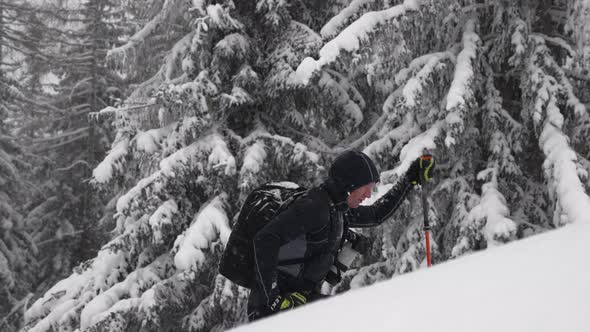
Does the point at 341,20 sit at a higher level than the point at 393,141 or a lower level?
higher

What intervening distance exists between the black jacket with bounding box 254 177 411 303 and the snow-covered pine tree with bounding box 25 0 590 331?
9.02 feet

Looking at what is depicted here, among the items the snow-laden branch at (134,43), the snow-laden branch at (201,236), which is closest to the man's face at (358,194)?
the snow-laden branch at (201,236)

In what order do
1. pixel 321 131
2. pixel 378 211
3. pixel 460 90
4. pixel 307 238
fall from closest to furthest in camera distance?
pixel 307 238 → pixel 378 211 → pixel 460 90 → pixel 321 131

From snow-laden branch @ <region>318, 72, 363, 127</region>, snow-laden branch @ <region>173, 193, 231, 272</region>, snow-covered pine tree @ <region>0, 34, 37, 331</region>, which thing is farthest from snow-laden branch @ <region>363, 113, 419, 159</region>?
snow-covered pine tree @ <region>0, 34, 37, 331</region>

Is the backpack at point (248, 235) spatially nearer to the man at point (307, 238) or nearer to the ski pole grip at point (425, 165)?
the man at point (307, 238)

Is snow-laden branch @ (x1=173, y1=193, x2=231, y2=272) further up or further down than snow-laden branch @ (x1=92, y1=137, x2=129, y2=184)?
further down

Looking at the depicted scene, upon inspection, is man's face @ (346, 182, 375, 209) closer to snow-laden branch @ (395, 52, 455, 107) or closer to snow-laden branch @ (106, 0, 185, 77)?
snow-laden branch @ (395, 52, 455, 107)

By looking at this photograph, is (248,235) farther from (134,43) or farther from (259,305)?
(134,43)

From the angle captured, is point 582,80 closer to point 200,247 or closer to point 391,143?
point 391,143

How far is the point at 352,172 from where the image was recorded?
15.3 ft

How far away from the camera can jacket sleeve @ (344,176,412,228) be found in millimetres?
5578

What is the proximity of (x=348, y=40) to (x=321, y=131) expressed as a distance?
14.9 ft

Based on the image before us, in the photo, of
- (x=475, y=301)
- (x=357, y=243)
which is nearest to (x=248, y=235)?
(x=357, y=243)

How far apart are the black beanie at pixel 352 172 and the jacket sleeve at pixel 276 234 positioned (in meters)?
0.39
